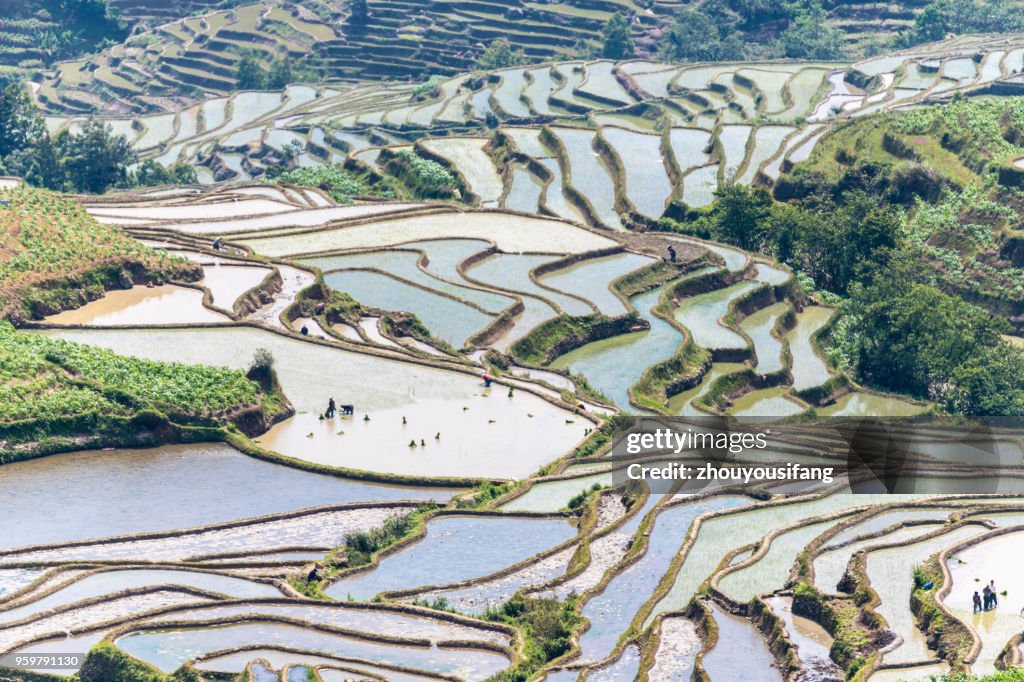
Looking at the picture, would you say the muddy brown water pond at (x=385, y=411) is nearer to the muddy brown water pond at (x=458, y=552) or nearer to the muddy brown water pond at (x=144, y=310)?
the muddy brown water pond at (x=144, y=310)

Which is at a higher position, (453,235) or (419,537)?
(453,235)

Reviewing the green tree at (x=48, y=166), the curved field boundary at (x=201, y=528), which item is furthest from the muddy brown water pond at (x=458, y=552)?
the green tree at (x=48, y=166)

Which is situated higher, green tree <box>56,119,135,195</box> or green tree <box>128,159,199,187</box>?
green tree <box>56,119,135,195</box>

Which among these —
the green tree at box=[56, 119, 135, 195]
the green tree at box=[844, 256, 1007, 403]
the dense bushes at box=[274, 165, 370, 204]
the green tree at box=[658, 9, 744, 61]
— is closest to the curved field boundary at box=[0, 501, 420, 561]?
the green tree at box=[844, 256, 1007, 403]

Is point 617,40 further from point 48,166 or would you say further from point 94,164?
point 48,166

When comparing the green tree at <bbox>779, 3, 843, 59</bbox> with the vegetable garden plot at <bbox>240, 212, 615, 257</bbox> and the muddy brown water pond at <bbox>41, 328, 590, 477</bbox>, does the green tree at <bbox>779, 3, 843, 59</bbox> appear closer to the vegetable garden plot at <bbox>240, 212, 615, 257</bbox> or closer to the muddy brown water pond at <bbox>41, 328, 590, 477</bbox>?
the vegetable garden plot at <bbox>240, 212, 615, 257</bbox>

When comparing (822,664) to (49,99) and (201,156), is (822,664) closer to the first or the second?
(201,156)

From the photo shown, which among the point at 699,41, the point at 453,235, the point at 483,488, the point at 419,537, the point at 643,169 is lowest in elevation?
the point at 483,488

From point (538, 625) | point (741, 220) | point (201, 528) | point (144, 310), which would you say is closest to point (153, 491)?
point (201, 528)
